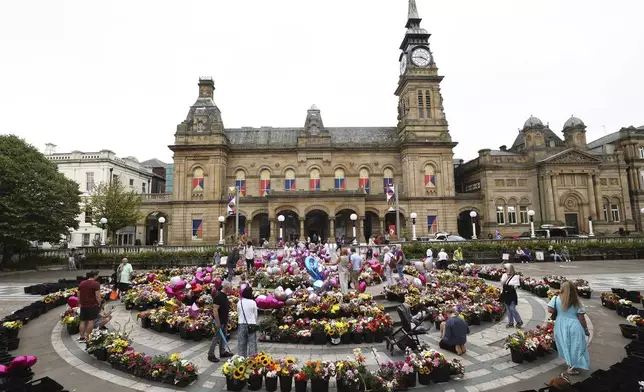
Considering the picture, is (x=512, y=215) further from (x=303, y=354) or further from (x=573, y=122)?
(x=303, y=354)

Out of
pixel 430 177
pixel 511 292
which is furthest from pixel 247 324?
pixel 430 177

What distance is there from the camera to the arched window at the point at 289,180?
42.0 metres

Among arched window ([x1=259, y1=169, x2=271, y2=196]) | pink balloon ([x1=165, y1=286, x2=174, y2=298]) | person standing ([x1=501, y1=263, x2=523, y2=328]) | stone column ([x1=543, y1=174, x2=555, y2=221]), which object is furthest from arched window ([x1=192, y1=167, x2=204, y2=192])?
stone column ([x1=543, y1=174, x2=555, y2=221])

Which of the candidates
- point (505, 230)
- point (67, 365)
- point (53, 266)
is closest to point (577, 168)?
point (505, 230)

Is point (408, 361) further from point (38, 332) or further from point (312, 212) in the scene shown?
point (312, 212)

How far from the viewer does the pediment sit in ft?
131

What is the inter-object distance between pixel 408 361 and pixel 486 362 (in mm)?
2399

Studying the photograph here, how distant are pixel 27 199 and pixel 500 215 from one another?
155ft

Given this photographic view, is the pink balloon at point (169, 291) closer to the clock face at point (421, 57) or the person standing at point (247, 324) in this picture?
the person standing at point (247, 324)

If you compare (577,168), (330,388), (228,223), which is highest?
(577,168)

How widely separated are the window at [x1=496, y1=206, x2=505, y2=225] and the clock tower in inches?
253

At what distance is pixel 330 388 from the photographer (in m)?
6.41

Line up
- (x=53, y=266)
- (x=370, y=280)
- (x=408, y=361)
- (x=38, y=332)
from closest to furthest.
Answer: (x=408, y=361), (x=38, y=332), (x=370, y=280), (x=53, y=266)

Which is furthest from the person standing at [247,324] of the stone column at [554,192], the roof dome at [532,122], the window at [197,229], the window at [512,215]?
the roof dome at [532,122]
